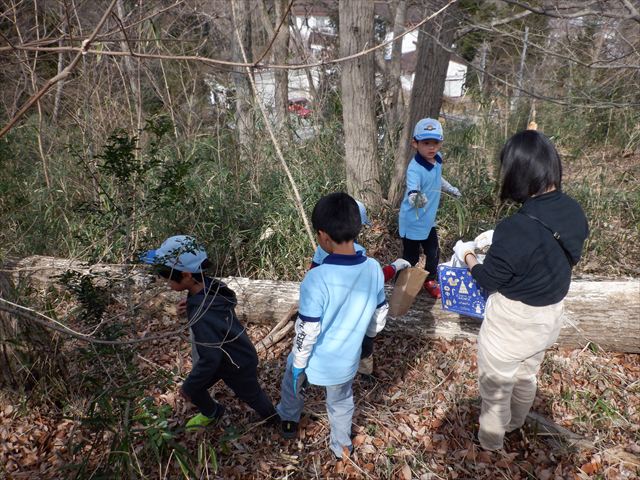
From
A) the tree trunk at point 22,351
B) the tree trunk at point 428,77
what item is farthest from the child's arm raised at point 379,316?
the tree trunk at point 428,77

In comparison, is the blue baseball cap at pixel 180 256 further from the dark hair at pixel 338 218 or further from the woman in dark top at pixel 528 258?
the woman in dark top at pixel 528 258

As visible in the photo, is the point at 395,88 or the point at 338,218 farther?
the point at 395,88

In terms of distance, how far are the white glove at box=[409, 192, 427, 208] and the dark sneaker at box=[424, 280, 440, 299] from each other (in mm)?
650

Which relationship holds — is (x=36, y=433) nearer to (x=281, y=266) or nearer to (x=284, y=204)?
(x=281, y=266)

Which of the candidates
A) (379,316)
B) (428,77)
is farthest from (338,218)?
(428,77)

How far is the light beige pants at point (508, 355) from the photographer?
6.57 ft

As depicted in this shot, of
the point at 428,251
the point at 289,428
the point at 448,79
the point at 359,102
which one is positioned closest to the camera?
the point at 289,428

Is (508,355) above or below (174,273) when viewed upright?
below

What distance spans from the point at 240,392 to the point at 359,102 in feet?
10.7

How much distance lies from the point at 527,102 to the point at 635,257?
2.86 metres

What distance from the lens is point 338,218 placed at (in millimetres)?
1966

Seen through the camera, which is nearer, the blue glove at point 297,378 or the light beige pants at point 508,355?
the light beige pants at point 508,355

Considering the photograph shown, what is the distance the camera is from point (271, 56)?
709cm

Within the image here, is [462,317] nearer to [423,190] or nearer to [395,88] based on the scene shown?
[423,190]
